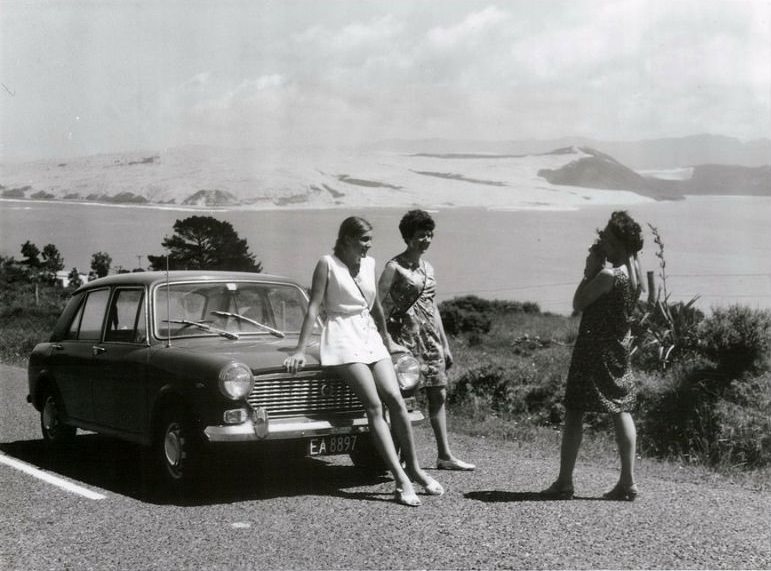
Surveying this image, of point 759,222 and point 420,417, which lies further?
point 759,222

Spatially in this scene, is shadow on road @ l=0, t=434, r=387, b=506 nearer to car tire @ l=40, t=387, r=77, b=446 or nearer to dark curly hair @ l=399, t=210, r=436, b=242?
car tire @ l=40, t=387, r=77, b=446

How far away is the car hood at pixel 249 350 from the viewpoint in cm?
619

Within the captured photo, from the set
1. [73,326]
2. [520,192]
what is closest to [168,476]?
[73,326]

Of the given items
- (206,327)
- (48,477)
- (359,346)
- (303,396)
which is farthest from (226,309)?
(48,477)

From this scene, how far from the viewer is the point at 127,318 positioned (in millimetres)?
7426

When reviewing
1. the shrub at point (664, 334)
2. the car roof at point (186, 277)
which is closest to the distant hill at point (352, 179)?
the shrub at point (664, 334)

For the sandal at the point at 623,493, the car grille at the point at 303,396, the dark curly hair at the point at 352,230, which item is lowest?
the sandal at the point at 623,493

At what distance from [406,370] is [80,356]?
9.38 feet

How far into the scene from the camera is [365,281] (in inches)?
246

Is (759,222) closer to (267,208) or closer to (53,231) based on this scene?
(267,208)

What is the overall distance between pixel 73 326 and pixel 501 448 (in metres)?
3.89

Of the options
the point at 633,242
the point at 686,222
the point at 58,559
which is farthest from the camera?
the point at 686,222

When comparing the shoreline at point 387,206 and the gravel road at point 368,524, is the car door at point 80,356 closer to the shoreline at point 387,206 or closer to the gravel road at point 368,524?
the gravel road at point 368,524

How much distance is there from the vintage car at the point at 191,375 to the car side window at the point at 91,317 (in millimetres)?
12
